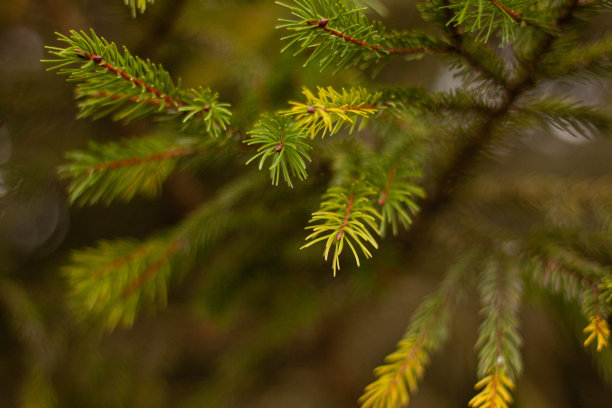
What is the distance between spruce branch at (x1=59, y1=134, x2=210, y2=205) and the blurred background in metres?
0.10

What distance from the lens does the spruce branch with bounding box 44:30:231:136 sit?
37 centimetres

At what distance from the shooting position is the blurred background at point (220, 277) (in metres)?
0.79

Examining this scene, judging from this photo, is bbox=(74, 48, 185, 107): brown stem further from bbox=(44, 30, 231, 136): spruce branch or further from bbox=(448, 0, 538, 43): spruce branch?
bbox=(448, 0, 538, 43): spruce branch

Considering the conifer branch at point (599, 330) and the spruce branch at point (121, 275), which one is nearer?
the conifer branch at point (599, 330)

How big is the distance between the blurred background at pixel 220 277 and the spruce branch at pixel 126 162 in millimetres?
101

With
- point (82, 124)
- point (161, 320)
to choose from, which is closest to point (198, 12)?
point (82, 124)

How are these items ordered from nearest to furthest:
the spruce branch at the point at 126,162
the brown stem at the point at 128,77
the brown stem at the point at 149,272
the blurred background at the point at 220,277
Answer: the brown stem at the point at 128,77 < the spruce branch at the point at 126,162 < the brown stem at the point at 149,272 < the blurred background at the point at 220,277

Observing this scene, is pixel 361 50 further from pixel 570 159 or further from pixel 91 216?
pixel 570 159

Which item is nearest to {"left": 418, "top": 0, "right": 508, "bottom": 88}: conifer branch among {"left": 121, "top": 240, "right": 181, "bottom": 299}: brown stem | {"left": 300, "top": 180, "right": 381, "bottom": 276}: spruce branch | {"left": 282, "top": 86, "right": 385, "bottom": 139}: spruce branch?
{"left": 282, "top": 86, "right": 385, "bottom": 139}: spruce branch

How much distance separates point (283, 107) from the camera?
665 millimetres

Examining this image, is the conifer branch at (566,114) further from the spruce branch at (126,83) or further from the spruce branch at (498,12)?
the spruce branch at (126,83)

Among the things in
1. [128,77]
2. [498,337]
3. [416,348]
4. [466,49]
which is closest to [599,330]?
[498,337]

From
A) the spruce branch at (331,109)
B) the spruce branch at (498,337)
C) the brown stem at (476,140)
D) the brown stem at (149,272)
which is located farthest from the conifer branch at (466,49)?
the brown stem at (149,272)

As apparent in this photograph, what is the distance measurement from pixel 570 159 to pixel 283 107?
1.80m
